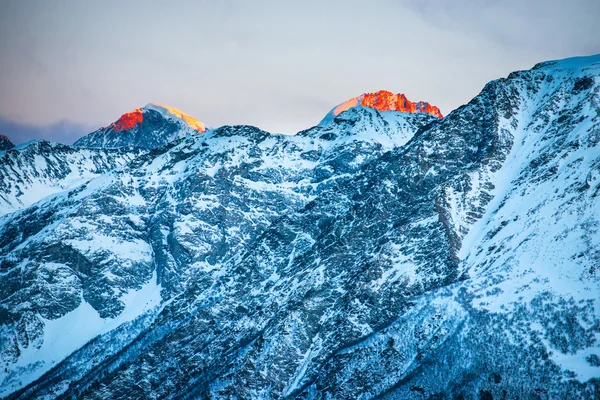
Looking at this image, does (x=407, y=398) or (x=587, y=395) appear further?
(x=407, y=398)

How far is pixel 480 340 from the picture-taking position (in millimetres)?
165875

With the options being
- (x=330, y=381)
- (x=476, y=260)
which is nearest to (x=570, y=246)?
(x=476, y=260)

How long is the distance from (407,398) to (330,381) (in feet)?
74.1

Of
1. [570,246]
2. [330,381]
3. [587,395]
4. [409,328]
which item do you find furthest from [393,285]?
[587,395]

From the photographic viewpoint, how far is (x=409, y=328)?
595 ft

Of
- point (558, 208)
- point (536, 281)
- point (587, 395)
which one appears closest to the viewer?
point (587, 395)

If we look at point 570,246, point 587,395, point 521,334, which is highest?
point 570,246

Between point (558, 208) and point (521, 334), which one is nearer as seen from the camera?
point (521, 334)

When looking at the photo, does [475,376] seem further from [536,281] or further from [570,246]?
[570,246]

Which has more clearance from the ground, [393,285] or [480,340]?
[393,285]

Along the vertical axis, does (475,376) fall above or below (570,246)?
below

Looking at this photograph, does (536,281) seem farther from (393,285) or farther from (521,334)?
(393,285)

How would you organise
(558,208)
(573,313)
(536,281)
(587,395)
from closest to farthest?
(587,395) → (573,313) → (536,281) → (558,208)

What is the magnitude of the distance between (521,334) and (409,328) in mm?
29654
